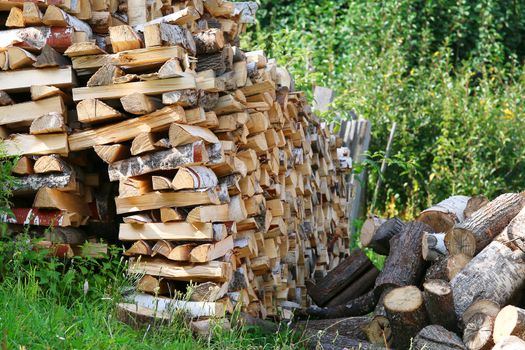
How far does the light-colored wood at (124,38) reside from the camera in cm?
471

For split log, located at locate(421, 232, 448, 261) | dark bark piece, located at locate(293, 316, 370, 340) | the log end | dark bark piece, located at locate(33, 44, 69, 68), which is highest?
dark bark piece, located at locate(33, 44, 69, 68)

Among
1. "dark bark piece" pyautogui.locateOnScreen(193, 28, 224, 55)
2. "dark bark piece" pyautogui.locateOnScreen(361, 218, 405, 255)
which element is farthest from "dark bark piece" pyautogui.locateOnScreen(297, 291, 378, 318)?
"dark bark piece" pyautogui.locateOnScreen(193, 28, 224, 55)

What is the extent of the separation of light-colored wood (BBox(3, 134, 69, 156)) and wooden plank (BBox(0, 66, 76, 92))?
263 mm

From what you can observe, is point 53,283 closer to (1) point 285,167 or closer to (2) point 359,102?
(1) point 285,167

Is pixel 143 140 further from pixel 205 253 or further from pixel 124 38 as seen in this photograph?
pixel 205 253

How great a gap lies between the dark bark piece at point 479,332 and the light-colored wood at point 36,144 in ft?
7.37

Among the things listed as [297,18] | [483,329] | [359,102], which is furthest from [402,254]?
Answer: [297,18]

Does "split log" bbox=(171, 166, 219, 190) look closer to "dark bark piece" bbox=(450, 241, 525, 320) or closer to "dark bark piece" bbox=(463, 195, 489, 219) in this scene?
"dark bark piece" bbox=(450, 241, 525, 320)

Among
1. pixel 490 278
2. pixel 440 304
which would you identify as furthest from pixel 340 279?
pixel 440 304

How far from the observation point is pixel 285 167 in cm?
607

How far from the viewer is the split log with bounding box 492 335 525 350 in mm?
4113

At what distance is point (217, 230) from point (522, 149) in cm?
688

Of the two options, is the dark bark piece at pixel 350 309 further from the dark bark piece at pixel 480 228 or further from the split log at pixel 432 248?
the dark bark piece at pixel 480 228

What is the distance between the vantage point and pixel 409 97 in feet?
35.6
